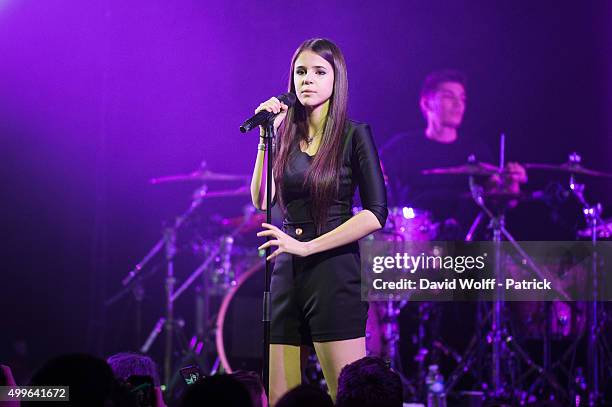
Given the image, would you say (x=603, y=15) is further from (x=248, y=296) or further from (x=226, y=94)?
(x=248, y=296)

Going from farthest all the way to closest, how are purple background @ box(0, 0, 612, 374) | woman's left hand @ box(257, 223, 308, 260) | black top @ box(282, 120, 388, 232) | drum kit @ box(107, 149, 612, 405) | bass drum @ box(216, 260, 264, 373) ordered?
purple background @ box(0, 0, 612, 374) < bass drum @ box(216, 260, 264, 373) < drum kit @ box(107, 149, 612, 405) < black top @ box(282, 120, 388, 232) < woman's left hand @ box(257, 223, 308, 260)

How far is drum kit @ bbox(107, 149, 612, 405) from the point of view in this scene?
19.9 ft

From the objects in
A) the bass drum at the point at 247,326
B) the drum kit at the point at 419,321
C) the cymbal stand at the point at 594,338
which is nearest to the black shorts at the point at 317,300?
the drum kit at the point at 419,321

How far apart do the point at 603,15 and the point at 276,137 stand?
13.5 feet

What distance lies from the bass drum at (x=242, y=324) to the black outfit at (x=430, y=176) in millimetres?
1298

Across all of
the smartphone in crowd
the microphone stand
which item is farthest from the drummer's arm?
the smartphone in crowd

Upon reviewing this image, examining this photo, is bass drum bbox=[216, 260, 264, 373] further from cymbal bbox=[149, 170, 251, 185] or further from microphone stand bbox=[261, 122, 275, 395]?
microphone stand bbox=[261, 122, 275, 395]

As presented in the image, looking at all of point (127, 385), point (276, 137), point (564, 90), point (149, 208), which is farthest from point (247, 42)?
point (127, 385)

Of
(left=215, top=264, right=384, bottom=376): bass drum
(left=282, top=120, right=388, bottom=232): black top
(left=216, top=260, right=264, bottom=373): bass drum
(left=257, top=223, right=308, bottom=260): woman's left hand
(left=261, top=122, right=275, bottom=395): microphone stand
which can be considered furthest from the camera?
(left=216, top=260, right=264, bottom=373): bass drum

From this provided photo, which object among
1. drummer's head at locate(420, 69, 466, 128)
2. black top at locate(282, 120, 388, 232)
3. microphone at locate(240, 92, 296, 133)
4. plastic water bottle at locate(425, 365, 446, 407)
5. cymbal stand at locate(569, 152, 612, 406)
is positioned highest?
drummer's head at locate(420, 69, 466, 128)

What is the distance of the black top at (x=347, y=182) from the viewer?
3119mm

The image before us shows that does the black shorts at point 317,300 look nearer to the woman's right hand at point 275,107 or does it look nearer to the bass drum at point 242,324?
the woman's right hand at point 275,107

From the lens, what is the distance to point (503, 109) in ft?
21.7

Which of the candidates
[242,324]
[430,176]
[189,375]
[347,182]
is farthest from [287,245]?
[430,176]
